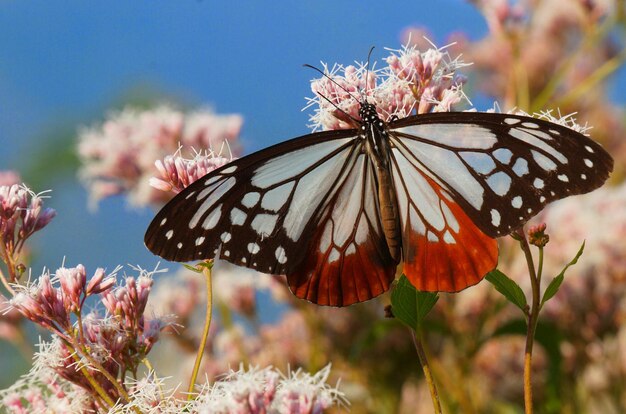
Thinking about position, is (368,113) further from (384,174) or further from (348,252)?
(348,252)

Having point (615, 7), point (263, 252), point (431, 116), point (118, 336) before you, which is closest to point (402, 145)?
point (431, 116)

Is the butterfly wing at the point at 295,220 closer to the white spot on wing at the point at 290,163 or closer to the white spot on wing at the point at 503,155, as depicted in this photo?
the white spot on wing at the point at 290,163

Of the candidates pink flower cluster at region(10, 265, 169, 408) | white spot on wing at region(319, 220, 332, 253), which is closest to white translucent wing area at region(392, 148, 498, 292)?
white spot on wing at region(319, 220, 332, 253)

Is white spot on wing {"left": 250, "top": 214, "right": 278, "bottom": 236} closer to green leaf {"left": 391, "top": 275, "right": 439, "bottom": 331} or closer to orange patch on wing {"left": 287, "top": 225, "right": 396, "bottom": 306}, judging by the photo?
orange patch on wing {"left": 287, "top": 225, "right": 396, "bottom": 306}

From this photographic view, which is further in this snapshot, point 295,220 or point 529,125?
point 295,220

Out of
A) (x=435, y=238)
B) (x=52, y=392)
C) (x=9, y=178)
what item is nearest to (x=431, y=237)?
(x=435, y=238)

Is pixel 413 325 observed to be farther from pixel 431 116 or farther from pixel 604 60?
pixel 604 60

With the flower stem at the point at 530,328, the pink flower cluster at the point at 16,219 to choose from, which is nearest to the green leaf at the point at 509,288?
the flower stem at the point at 530,328
